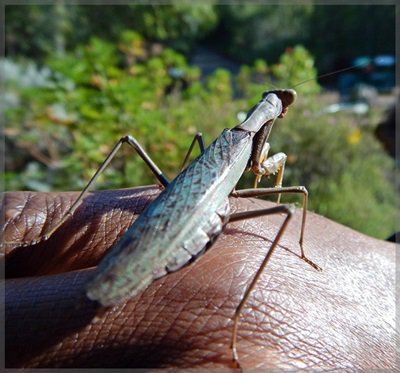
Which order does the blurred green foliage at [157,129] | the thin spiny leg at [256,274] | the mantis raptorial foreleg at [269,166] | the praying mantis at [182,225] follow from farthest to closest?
the blurred green foliage at [157,129] < the mantis raptorial foreleg at [269,166] < the praying mantis at [182,225] < the thin spiny leg at [256,274]

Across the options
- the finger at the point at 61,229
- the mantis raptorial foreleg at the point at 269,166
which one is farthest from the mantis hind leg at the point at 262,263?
the finger at the point at 61,229

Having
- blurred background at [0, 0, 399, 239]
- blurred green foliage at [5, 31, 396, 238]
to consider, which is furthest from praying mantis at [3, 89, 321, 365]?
blurred green foliage at [5, 31, 396, 238]

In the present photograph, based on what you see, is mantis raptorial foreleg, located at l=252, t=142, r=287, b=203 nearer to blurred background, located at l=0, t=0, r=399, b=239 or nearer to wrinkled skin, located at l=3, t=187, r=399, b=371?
blurred background, located at l=0, t=0, r=399, b=239

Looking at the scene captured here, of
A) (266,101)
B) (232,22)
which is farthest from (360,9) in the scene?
(266,101)

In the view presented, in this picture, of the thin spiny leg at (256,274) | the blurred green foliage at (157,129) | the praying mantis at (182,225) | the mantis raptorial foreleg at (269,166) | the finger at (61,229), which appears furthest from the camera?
the blurred green foliage at (157,129)

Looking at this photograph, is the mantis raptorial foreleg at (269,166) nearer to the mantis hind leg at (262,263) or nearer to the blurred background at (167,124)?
the mantis hind leg at (262,263)

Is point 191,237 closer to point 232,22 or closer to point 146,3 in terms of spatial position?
point 146,3

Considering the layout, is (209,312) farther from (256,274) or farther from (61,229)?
(61,229)
